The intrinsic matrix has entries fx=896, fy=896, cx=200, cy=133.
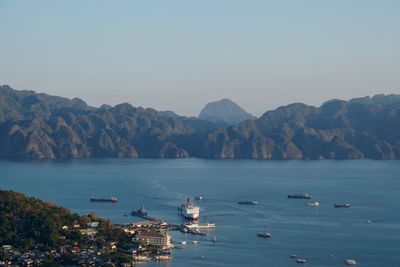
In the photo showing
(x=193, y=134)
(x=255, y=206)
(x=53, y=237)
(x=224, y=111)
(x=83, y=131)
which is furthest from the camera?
(x=224, y=111)

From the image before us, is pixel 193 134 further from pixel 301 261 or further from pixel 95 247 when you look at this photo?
pixel 301 261

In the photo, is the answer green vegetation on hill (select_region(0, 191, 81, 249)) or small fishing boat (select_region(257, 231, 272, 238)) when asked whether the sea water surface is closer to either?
small fishing boat (select_region(257, 231, 272, 238))

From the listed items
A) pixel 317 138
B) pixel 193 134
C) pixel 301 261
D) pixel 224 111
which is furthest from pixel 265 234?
pixel 224 111

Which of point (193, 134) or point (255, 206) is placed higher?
point (193, 134)

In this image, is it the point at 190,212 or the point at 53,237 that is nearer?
the point at 53,237

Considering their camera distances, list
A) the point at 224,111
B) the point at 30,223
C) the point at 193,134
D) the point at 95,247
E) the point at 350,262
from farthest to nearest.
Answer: the point at 224,111 → the point at 193,134 → the point at 30,223 → the point at 95,247 → the point at 350,262

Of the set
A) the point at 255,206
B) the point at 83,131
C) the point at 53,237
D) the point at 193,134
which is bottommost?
the point at 53,237

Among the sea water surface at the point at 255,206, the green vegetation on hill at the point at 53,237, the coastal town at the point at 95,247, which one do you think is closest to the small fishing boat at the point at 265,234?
the sea water surface at the point at 255,206
